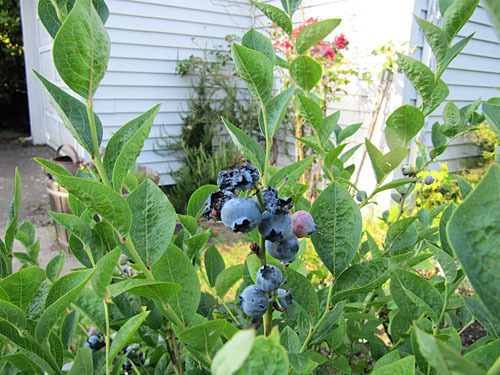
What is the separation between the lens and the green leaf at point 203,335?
1.08 ft

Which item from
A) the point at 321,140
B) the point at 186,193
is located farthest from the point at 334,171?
the point at 186,193

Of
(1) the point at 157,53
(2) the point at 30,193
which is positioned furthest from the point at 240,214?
(2) the point at 30,193

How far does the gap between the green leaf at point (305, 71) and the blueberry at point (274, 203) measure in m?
0.27

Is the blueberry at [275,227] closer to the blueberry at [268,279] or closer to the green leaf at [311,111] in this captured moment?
the blueberry at [268,279]

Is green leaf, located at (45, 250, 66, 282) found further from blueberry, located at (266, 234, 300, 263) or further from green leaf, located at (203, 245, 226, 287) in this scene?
blueberry, located at (266, 234, 300, 263)

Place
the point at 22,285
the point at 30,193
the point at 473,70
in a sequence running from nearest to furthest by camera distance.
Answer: the point at 22,285
the point at 473,70
the point at 30,193

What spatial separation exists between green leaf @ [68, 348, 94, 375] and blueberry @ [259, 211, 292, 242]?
0.64 ft

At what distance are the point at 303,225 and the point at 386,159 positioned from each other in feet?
0.61

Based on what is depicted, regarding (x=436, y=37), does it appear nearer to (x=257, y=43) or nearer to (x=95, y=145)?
(x=257, y=43)

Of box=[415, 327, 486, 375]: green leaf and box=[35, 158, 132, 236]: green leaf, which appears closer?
box=[415, 327, 486, 375]: green leaf

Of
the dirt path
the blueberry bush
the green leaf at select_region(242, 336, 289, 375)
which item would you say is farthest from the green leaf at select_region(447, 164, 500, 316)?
the dirt path

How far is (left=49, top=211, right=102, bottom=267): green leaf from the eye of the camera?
1.52 feet

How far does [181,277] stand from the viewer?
0.37 meters

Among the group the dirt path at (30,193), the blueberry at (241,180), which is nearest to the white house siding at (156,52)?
the dirt path at (30,193)
